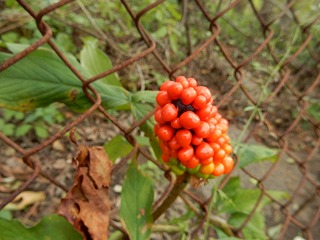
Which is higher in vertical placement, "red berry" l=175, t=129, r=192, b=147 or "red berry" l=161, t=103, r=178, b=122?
"red berry" l=161, t=103, r=178, b=122

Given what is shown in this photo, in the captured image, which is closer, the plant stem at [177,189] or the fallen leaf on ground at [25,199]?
the plant stem at [177,189]

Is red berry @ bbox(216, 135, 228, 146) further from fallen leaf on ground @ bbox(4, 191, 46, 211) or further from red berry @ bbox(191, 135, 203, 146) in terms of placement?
fallen leaf on ground @ bbox(4, 191, 46, 211)

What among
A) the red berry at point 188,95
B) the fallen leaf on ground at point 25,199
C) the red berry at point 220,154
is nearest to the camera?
the red berry at point 188,95

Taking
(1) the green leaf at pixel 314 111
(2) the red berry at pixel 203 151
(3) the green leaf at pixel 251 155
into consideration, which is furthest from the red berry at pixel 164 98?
(1) the green leaf at pixel 314 111

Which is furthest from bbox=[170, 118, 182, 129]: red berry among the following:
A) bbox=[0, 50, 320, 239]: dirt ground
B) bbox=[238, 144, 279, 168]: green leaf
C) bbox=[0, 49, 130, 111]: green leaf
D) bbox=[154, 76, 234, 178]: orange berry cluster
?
bbox=[0, 50, 320, 239]: dirt ground

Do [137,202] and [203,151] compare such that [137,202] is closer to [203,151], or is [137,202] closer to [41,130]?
[203,151]

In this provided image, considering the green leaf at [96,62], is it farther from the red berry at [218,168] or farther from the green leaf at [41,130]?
the green leaf at [41,130]
